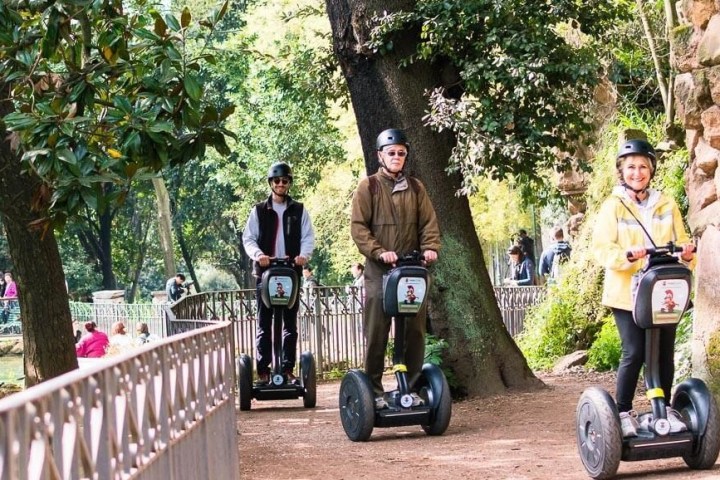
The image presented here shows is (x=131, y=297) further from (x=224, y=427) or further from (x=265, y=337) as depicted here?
(x=224, y=427)

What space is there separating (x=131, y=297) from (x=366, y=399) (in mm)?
52523

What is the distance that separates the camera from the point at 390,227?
8.91 metres

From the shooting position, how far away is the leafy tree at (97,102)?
711 cm

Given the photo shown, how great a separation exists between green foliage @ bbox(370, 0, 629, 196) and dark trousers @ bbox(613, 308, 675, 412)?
13.5 feet

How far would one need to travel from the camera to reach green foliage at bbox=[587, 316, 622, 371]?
45.4ft

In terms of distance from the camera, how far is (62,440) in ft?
10.3

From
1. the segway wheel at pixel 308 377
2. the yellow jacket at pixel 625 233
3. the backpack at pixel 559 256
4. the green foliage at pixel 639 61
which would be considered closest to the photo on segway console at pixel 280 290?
the segway wheel at pixel 308 377

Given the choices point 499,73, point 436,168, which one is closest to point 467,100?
point 499,73

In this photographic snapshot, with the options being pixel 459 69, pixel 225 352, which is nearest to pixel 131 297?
pixel 459 69

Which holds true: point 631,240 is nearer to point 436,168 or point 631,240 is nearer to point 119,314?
point 436,168

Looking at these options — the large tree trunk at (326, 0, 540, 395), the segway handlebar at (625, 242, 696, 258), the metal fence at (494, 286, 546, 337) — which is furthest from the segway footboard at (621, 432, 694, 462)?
the metal fence at (494, 286, 546, 337)

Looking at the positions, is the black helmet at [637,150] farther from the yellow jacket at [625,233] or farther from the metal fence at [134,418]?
the metal fence at [134,418]

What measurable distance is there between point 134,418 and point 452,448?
4571 millimetres

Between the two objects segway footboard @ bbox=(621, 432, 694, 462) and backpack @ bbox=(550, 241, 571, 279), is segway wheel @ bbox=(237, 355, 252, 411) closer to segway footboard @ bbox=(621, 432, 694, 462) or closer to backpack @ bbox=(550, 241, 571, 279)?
segway footboard @ bbox=(621, 432, 694, 462)
